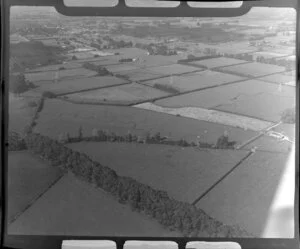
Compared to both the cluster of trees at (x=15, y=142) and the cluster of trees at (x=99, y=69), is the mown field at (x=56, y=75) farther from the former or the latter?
the cluster of trees at (x=15, y=142)

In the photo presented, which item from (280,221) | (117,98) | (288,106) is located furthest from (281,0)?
(280,221)

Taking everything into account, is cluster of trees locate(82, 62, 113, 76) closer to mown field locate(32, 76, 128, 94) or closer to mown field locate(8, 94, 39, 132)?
mown field locate(32, 76, 128, 94)

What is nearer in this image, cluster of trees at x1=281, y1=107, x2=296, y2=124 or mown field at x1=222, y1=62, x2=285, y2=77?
cluster of trees at x1=281, y1=107, x2=296, y2=124

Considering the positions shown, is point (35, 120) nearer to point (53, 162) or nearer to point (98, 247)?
point (53, 162)

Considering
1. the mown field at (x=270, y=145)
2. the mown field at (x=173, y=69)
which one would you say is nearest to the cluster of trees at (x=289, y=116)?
the mown field at (x=270, y=145)

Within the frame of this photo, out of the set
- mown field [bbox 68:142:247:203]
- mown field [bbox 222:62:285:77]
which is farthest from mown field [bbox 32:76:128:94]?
mown field [bbox 222:62:285:77]
